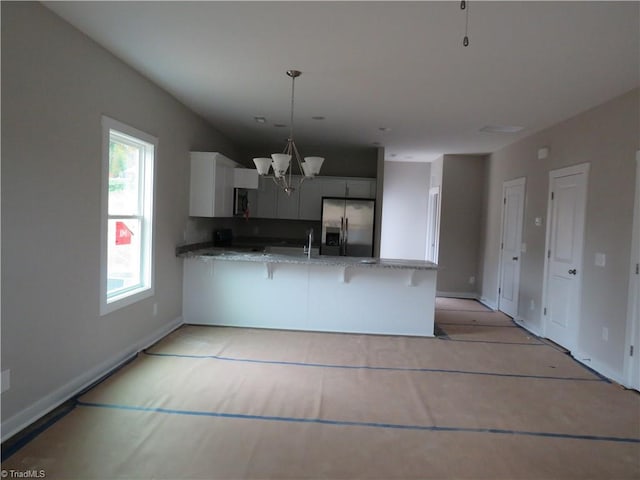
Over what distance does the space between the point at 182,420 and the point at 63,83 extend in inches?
93.1

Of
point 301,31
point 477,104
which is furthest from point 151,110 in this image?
point 477,104

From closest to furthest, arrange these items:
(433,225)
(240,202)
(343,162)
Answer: (240,202) → (343,162) → (433,225)

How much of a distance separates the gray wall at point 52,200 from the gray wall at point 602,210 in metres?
4.40

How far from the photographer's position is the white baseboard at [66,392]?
8.14 feet

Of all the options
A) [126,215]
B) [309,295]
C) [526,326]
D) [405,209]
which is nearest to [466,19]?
[126,215]

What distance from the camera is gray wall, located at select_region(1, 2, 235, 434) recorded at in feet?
7.86

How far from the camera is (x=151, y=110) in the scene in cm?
406

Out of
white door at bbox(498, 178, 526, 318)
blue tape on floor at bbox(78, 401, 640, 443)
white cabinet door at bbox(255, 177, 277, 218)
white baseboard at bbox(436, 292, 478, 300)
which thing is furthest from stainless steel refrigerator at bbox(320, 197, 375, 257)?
blue tape on floor at bbox(78, 401, 640, 443)

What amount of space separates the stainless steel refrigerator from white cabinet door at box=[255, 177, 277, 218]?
972mm

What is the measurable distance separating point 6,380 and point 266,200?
5.32m

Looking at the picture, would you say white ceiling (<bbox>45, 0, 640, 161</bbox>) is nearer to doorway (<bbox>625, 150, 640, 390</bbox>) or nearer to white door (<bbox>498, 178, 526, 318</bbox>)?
doorway (<bbox>625, 150, 640, 390</bbox>)

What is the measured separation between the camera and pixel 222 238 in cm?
642

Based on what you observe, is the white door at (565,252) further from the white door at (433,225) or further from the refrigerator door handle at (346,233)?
the refrigerator door handle at (346,233)

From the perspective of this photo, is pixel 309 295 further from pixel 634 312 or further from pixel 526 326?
pixel 634 312
